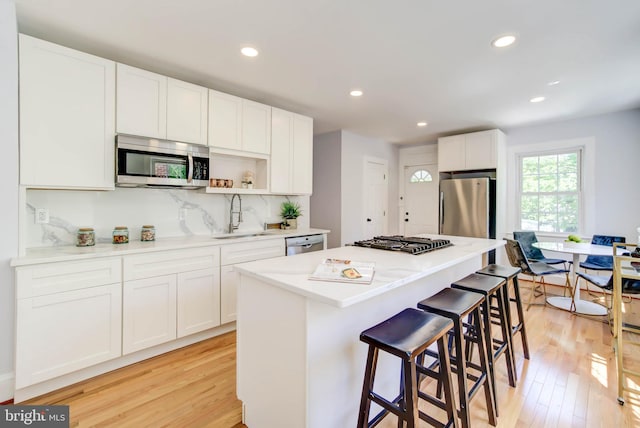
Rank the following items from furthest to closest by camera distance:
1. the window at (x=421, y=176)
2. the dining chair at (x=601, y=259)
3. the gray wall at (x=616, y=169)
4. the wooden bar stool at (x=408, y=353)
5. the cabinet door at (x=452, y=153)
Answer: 1. the window at (x=421, y=176)
2. the cabinet door at (x=452, y=153)
3. the gray wall at (x=616, y=169)
4. the dining chair at (x=601, y=259)
5. the wooden bar stool at (x=408, y=353)

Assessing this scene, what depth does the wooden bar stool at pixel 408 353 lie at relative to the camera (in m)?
1.14

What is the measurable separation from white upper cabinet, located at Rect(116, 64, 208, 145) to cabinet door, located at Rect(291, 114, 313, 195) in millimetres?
1172

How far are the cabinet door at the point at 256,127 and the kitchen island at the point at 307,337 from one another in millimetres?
1868

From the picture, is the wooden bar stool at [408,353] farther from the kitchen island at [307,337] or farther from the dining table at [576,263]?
the dining table at [576,263]

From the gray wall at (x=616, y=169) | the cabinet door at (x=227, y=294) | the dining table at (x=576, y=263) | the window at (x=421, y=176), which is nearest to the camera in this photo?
the cabinet door at (x=227, y=294)

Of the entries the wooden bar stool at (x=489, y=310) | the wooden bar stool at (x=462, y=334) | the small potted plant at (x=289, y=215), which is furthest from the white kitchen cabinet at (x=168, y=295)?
the wooden bar stool at (x=489, y=310)

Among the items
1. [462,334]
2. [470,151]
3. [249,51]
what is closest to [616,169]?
[470,151]

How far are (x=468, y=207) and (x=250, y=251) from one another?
11.4ft

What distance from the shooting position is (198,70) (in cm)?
267

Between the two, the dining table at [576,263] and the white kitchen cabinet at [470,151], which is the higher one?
the white kitchen cabinet at [470,151]

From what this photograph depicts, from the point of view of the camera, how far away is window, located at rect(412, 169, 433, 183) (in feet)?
18.7

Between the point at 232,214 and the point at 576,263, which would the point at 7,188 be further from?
the point at 576,263

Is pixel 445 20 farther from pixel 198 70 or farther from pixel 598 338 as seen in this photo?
pixel 598 338

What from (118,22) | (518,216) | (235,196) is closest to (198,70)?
(118,22)
